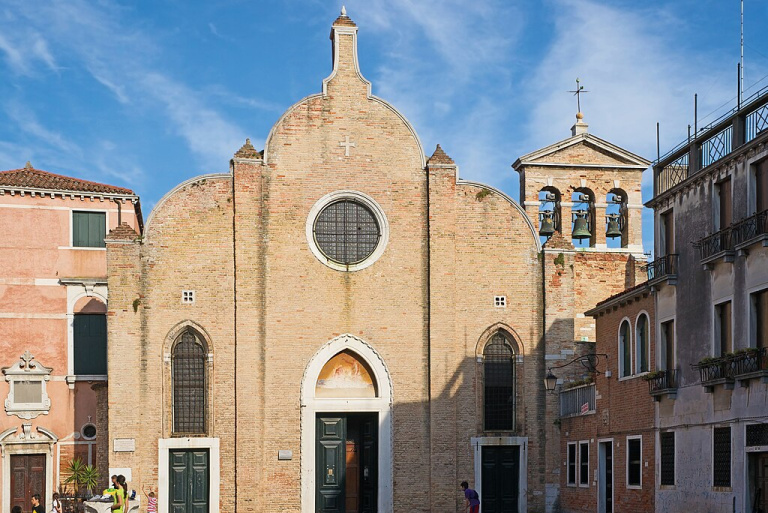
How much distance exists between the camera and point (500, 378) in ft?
98.4

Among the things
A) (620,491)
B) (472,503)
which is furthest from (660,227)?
(472,503)

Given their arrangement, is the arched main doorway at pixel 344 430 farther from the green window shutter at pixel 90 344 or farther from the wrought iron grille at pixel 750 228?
the wrought iron grille at pixel 750 228

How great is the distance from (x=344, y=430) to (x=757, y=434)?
42.1ft

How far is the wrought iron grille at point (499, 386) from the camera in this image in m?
29.9

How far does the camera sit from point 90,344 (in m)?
33.3

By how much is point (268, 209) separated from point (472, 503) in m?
9.22

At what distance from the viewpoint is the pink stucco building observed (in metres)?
32.5

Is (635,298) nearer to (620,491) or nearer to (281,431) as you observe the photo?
(620,491)

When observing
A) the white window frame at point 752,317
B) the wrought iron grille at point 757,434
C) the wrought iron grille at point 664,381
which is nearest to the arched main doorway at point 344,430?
the wrought iron grille at point 664,381

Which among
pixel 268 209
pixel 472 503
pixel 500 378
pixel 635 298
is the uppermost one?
pixel 268 209

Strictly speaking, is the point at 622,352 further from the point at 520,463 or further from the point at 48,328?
the point at 48,328

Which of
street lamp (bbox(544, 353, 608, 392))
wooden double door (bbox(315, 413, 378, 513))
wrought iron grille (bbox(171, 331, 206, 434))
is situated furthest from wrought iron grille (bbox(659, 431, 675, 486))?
wrought iron grille (bbox(171, 331, 206, 434))

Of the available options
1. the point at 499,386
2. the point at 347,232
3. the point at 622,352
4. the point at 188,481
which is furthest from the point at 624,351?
the point at 188,481

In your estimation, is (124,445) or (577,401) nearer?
(124,445)
